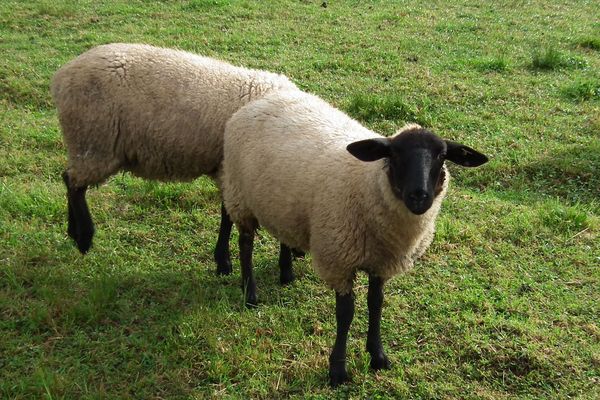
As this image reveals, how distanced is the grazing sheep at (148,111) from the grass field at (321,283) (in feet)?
2.02

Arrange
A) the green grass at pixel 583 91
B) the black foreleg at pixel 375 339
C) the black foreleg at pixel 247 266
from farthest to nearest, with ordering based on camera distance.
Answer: the green grass at pixel 583 91 → the black foreleg at pixel 247 266 → the black foreleg at pixel 375 339

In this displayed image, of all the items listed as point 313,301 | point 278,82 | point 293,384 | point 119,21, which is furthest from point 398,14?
point 293,384

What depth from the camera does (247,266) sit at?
454 centimetres

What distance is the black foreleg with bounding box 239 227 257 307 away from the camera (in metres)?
4.49

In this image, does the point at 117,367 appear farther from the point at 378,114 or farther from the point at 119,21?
the point at 119,21

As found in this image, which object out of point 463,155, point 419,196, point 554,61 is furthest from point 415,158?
point 554,61

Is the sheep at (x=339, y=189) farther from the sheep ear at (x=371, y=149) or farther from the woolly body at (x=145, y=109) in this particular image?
the woolly body at (x=145, y=109)

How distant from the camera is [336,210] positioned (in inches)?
144

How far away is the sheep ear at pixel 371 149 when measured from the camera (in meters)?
3.33

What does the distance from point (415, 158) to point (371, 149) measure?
27 cm

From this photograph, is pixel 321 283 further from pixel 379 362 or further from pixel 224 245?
pixel 379 362

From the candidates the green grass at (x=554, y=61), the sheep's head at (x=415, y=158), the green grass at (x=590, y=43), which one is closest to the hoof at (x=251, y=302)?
the sheep's head at (x=415, y=158)

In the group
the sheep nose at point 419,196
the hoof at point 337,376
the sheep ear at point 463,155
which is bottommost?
the hoof at point 337,376

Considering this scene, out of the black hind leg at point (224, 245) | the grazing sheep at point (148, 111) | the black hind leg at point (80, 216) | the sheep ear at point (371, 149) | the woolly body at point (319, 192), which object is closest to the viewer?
the sheep ear at point (371, 149)
